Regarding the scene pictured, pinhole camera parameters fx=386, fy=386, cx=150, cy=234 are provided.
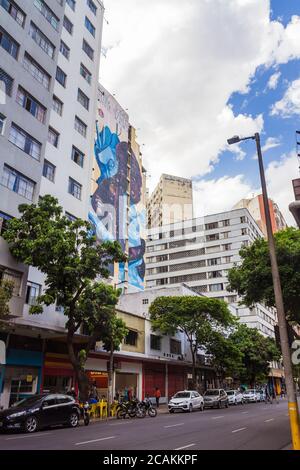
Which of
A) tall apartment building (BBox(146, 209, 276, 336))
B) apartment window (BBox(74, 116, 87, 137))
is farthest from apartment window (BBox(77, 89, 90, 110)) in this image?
tall apartment building (BBox(146, 209, 276, 336))

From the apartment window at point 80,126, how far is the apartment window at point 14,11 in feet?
24.3

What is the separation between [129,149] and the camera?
58.5 m

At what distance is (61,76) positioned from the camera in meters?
28.6

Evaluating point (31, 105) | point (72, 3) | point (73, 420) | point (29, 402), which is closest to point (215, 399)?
point (73, 420)

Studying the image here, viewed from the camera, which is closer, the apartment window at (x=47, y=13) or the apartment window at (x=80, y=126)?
the apartment window at (x=47, y=13)

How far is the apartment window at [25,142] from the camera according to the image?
73.6 ft

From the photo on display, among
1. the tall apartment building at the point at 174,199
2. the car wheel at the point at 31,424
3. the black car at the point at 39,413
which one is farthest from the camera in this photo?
the tall apartment building at the point at 174,199

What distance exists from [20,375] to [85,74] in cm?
2373

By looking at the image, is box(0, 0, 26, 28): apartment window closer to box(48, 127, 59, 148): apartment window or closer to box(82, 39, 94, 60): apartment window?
box(48, 127, 59, 148): apartment window

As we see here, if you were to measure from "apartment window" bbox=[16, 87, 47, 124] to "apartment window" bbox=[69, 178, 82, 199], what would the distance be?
476cm

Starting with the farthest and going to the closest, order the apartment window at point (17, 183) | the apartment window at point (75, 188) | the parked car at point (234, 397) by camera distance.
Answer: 1. the parked car at point (234, 397)
2. the apartment window at point (75, 188)
3. the apartment window at point (17, 183)

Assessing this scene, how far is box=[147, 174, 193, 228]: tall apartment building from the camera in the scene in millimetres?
89688

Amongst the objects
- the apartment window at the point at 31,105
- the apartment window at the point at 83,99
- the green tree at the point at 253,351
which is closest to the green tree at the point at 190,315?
the green tree at the point at 253,351

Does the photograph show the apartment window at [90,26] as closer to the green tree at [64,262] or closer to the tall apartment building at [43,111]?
the tall apartment building at [43,111]
